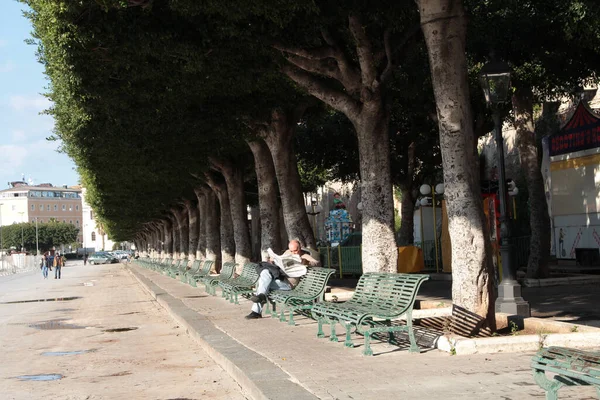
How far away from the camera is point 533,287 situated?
1947 centimetres

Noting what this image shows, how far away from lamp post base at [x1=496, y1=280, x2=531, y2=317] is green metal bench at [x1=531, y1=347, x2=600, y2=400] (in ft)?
21.3

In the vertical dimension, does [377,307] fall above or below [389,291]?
below

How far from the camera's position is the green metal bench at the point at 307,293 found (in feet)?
39.9

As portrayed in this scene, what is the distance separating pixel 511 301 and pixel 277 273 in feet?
14.2

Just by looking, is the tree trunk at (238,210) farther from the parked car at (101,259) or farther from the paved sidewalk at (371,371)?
the parked car at (101,259)

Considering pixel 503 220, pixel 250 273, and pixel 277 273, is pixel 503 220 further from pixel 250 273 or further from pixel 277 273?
pixel 250 273

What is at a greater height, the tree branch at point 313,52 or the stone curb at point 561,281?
the tree branch at point 313,52

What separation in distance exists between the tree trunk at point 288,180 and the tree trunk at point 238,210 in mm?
8856

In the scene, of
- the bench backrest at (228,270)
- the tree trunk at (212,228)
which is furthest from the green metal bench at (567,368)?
the tree trunk at (212,228)

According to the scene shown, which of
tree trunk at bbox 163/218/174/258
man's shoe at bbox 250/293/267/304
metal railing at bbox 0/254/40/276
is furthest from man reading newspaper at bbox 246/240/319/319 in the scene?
metal railing at bbox 0/254/40/276

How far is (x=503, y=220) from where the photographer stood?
1297 centimetres

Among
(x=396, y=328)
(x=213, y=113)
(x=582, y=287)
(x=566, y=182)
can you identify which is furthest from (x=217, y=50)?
(x=566, y=182)

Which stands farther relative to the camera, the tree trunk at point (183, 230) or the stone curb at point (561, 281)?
the tree trunk at point (183, 230)

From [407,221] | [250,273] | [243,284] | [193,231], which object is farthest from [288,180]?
[193,231]
